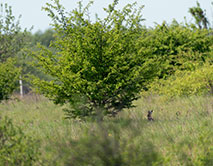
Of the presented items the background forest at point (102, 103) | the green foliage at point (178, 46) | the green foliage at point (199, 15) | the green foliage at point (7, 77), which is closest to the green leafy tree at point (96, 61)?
the background forest at point (102, 103)

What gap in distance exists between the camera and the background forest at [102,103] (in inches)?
137

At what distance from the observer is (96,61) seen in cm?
731

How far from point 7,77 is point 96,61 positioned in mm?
4849

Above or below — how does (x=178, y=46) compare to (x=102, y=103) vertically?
above

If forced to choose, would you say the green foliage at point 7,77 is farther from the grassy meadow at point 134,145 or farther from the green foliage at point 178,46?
the green foliage at point 178,46

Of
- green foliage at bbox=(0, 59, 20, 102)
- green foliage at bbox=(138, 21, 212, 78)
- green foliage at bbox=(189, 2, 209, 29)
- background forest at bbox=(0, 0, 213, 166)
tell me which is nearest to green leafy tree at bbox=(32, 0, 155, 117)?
background forest at bbox=(0, 0, 213, 166)

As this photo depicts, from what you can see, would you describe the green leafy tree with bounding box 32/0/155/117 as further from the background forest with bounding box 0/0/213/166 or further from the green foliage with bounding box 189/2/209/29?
the green foliage with bounding box 189/2/209/29

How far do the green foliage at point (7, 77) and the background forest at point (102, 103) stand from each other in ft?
0.12

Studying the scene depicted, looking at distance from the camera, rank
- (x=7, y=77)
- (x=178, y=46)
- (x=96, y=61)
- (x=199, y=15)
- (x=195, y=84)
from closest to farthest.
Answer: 1. (x=96, y=61)
2. (x=7, y=77)
3. (x=195, y=84)
4. (x=178, y=46)
5. (x=199, y=15)

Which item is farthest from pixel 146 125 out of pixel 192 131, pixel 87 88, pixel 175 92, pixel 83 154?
pixel 175 92

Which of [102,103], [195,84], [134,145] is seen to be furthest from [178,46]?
[134,145]

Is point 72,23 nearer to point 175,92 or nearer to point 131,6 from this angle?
point 131,6

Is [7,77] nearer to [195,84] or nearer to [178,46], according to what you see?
[195,84]

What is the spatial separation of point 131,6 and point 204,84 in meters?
5.26
